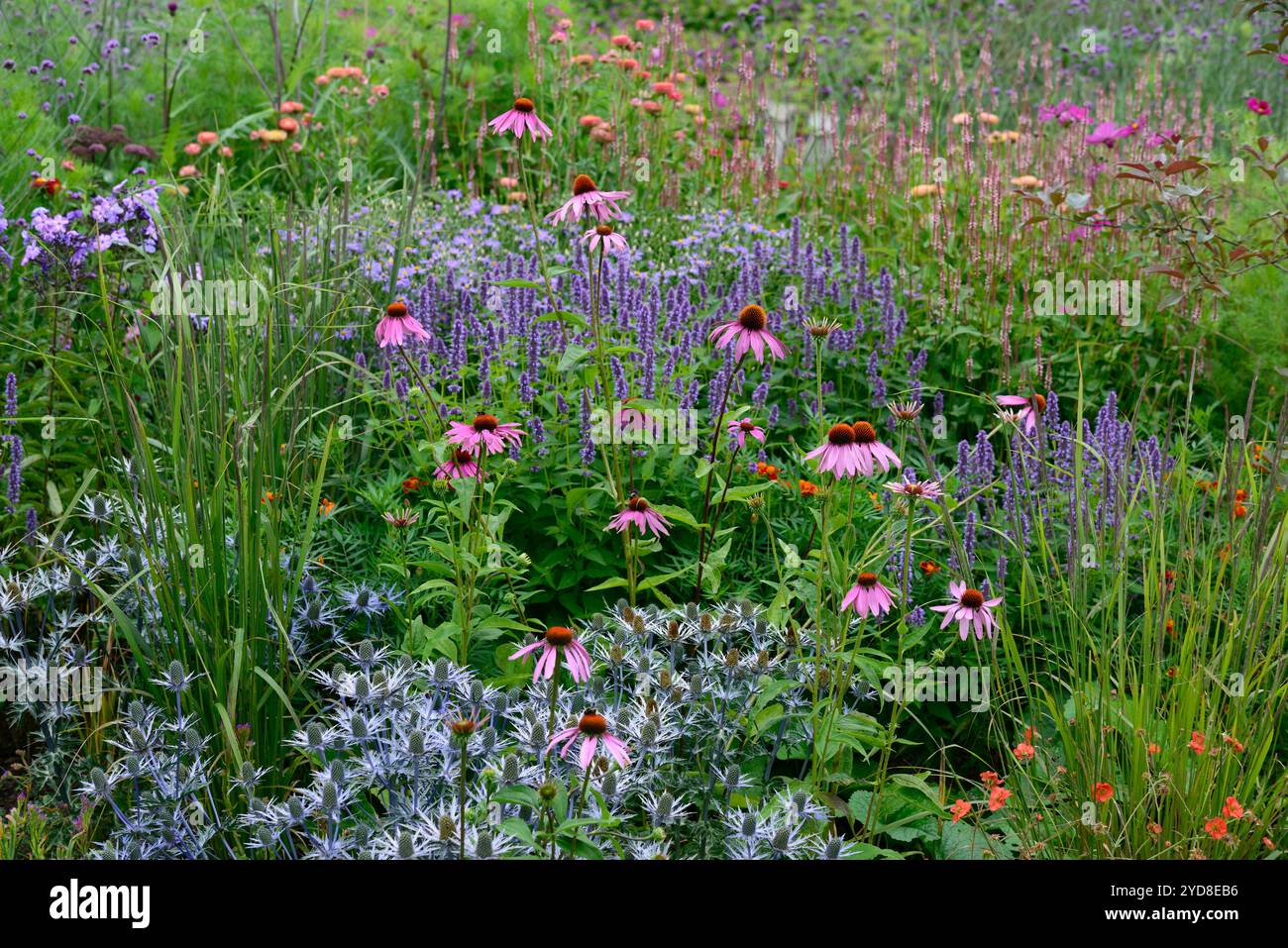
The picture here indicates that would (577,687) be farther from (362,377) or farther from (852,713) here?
(362,377)

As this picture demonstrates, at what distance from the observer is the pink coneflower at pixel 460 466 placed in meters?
3.12

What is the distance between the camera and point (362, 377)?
4336 mm

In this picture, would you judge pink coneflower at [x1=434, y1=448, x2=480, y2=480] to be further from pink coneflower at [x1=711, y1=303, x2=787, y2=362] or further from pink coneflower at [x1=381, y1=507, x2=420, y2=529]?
pink coneflower at [x1=711, y1=303, x2=787, y2=362]

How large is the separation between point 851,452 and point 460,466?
1021 millimetres

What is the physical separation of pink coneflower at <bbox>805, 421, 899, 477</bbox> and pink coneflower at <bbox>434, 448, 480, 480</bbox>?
36.2 inches

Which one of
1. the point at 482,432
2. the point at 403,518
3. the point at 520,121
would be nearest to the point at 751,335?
the point at 482,432

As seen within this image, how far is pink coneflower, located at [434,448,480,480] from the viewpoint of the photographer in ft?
10.3

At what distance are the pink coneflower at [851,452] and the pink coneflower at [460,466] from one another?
0.92 metres

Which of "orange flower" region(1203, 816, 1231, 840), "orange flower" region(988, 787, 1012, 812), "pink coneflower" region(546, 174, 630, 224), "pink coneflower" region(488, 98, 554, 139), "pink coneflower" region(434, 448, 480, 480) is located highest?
"pink coneflower" region(488, 98, 554, 139)

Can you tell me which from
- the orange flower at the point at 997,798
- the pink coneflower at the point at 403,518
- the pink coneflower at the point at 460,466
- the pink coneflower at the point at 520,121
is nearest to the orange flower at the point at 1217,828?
the orange flower at the point at 997,798

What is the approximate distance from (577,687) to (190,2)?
6.87 meters

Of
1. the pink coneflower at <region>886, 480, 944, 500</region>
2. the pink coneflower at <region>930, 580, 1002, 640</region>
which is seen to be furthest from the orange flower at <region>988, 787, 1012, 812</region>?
the pink coneflower at <region>886, 480, 944, 500</region>

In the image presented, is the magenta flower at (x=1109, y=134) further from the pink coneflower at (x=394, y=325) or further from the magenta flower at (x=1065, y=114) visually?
the pink coneflower at (x=394, y=325)
